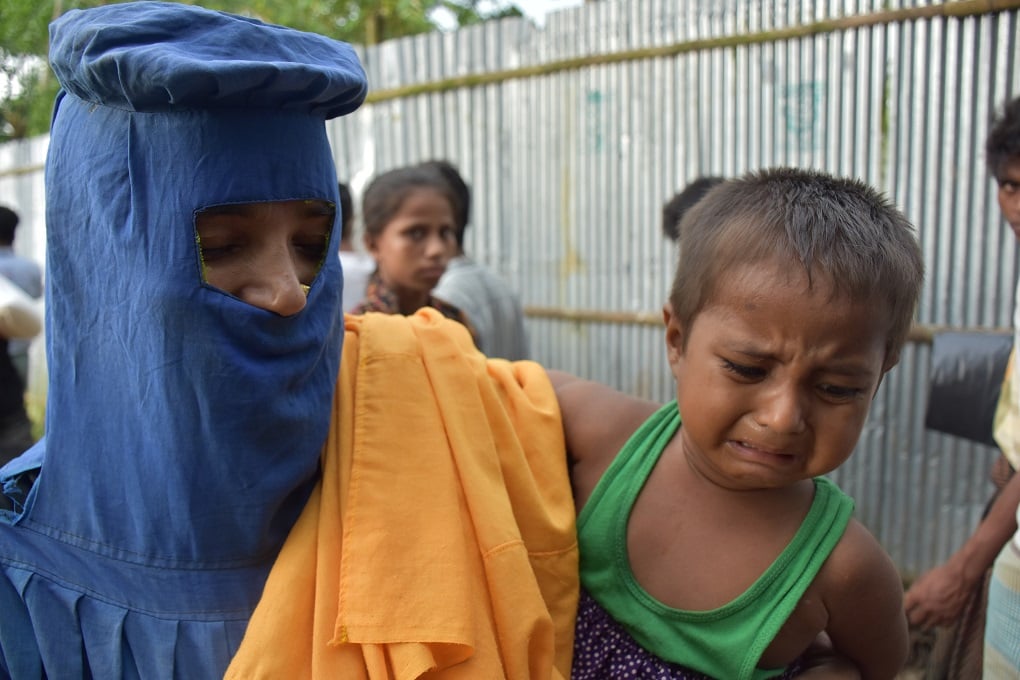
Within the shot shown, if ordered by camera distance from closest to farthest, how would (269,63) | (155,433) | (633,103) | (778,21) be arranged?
(269,63)
(155,433)
(778,21)
(633,103)

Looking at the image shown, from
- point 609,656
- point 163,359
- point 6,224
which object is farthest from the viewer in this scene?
point 6,224

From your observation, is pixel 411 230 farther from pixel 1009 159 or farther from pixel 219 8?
pixel 219 8

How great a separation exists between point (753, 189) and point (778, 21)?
9.92ft

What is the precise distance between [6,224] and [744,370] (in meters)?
5.14

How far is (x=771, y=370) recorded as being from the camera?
4.18 feet

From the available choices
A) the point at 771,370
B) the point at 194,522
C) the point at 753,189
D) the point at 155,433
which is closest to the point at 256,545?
the point at 194,522

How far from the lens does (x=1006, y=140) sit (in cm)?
247

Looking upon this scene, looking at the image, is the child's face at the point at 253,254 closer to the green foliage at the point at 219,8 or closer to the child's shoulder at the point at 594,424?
the child's shoulder at the point at 594,424

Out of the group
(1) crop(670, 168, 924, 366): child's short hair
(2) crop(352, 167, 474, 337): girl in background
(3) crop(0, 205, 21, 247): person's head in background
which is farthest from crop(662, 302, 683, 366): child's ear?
(3) crop(0, 205, 21, 247): person's head in background

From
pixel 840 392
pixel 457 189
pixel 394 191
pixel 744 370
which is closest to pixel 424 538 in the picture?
pixel 744 370

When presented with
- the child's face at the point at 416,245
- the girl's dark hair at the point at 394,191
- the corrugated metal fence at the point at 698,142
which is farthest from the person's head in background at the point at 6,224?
the child's face at the point at 416,245

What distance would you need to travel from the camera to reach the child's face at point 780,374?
1.24 meters

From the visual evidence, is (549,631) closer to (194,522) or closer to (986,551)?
(194,522)

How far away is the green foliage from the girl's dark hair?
1.77 metres
